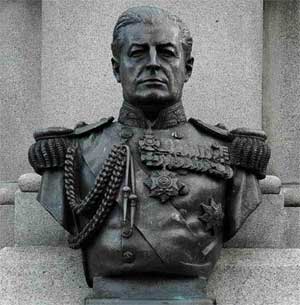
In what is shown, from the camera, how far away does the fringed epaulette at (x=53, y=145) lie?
427cm

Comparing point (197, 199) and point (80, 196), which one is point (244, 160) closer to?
point (197, 199)

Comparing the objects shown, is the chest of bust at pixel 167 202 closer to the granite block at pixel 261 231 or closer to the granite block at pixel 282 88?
the granite block at pixel 261 231

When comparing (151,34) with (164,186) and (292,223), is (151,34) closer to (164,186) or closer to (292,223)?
(164,186)

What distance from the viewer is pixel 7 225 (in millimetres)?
5035

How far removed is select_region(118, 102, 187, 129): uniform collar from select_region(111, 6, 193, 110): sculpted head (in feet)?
0.14

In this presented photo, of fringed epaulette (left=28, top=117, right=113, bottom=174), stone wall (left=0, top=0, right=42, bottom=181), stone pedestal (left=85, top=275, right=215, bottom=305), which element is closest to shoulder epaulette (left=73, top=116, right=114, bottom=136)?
fringed epaulette (left=28, top=117, right=113, bottom=174)

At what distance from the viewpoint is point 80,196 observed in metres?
4.24

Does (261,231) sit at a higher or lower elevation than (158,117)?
lower

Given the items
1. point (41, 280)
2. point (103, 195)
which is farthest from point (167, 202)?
point (41, 280)

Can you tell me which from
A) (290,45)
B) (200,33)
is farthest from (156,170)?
(290,45)

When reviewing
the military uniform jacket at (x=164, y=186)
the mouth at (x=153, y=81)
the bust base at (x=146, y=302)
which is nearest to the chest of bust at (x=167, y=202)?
the military uniform jacket at (x=164, y=186)

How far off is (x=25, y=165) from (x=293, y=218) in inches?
52.9

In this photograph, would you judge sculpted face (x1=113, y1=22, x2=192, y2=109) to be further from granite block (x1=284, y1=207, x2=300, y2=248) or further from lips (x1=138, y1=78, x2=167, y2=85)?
granite block (x1=284, y1=207, x2=300, y2=248)

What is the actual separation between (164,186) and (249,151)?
427mm
